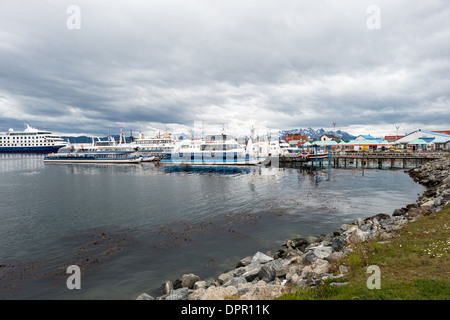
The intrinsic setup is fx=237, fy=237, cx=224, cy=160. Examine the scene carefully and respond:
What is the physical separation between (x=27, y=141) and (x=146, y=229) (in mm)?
198420

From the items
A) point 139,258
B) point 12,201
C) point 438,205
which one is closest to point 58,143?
point 12,201

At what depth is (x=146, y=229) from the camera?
65.2ft

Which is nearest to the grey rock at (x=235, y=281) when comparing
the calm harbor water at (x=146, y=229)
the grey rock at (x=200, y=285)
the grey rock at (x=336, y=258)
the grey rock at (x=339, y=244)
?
the grey rock at (x=200, y=285)

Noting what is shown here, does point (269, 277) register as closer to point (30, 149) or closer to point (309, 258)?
point (309, 258)

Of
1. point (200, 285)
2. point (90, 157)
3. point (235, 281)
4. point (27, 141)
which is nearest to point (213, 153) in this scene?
point (90, 157)

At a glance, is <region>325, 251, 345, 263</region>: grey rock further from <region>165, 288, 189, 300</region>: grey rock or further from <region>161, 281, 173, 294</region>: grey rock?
<region>161, 281, 173, 294</region>: grey rock

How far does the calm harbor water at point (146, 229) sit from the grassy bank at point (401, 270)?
717cm

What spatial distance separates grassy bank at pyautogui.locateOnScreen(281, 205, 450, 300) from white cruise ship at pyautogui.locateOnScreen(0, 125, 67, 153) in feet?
631

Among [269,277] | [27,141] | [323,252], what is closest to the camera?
[269,277]

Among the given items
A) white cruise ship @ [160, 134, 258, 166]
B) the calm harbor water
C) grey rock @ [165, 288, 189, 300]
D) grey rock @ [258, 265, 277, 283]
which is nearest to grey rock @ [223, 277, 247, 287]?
grey rock @ [258, 265, 277, 283]

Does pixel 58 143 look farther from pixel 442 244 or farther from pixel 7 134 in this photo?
pixel 442 244

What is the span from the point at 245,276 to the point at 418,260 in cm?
657

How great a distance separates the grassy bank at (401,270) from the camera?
6.23 metres
